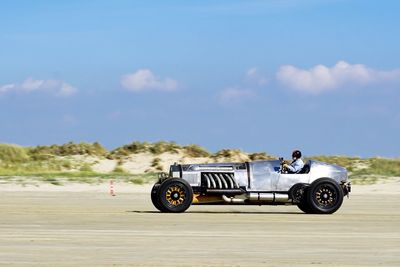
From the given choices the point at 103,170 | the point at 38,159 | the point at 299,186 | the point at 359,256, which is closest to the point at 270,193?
the point at 299,186

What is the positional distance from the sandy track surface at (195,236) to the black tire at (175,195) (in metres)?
0.30

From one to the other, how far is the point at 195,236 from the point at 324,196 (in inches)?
293

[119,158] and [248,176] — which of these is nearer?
[248,176]

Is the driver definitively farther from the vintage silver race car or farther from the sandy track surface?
the sandy track surface

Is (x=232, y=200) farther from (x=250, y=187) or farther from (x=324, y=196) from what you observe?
(x=324, y=196)

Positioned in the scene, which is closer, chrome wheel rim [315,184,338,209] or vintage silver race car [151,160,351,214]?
vintage silver race car [151,160,351,214]

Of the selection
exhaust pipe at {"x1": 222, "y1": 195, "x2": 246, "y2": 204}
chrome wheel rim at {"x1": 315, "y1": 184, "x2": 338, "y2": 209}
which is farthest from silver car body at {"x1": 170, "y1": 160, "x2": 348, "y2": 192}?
chrome wheel rim at {"x1": 315, "y1": 184, "x2": 338, "y2": 209}

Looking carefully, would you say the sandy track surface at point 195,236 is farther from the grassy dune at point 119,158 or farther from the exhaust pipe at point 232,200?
the grassy dune at point 119,158

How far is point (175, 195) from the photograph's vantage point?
2559 cm

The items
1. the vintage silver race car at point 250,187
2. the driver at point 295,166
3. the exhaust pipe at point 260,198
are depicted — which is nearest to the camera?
the vintage silver race car at point 250,187

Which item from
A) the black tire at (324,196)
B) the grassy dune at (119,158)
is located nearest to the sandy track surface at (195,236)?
the black tire at (324,196)

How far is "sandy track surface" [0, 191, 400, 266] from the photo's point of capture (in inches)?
600

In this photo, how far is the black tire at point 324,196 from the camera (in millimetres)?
25734

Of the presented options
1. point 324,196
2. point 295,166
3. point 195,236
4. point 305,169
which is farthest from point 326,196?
point 195,236
